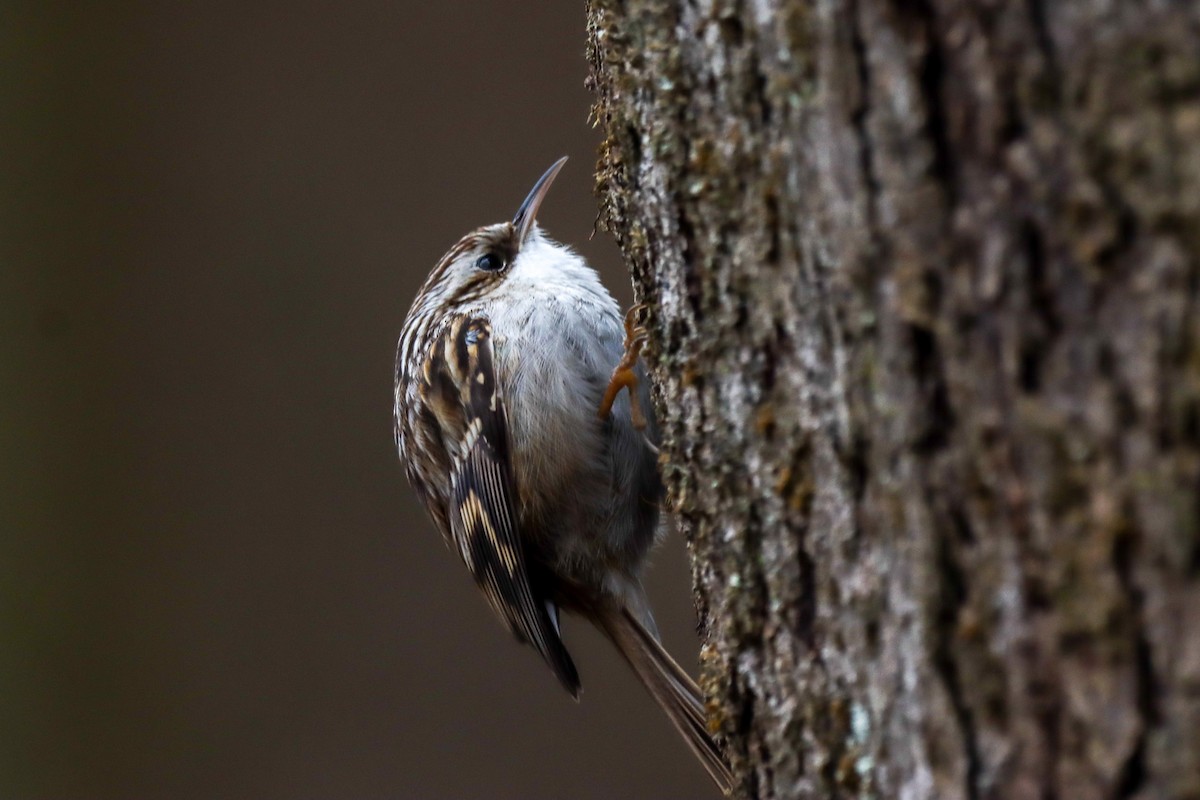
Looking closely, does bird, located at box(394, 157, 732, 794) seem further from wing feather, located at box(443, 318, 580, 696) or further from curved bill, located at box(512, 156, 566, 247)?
curved bill, located at box(512, 156, 566, 247)

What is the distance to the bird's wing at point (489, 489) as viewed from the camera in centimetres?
246

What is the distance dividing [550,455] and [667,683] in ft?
1.77

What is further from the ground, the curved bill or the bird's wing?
the curved bill

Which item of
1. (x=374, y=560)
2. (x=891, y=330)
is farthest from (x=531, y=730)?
(x=891, y=330)

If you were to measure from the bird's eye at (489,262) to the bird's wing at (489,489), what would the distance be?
19 centimetres

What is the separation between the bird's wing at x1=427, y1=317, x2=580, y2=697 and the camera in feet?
8.07

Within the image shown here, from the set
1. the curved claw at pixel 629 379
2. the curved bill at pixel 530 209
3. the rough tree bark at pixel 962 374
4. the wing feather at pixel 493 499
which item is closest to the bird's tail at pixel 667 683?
the wing feather at pixel 493 499

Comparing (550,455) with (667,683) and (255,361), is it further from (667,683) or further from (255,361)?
(255,361)

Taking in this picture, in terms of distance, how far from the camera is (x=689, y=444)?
1.42 metres

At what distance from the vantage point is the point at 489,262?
2.73 metres

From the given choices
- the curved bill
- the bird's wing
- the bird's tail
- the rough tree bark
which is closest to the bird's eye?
the curved bill

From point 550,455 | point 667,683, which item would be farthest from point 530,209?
point 667,683

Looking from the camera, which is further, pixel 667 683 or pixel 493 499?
pixel 493 499

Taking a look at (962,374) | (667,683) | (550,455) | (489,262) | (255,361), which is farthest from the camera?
(255,361)
